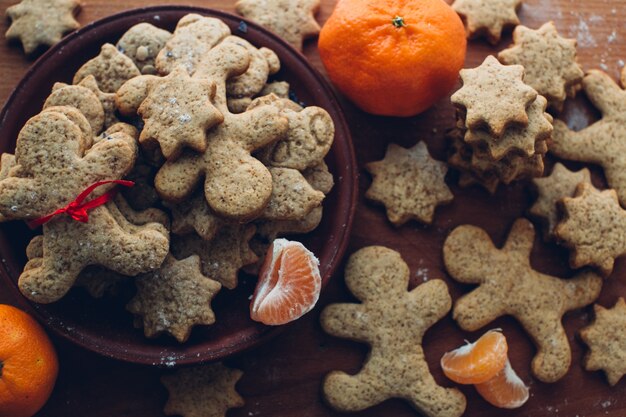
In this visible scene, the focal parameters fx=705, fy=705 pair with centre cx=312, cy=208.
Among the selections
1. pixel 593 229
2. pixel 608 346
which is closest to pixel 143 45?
pixel 593 229

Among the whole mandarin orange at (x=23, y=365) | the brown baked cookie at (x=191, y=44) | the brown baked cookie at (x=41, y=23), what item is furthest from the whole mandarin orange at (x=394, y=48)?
the whole mandarin orange at (x=23, y=365)

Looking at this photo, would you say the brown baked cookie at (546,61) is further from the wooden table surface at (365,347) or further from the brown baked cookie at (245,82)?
the brown baked cookie at (245,82)

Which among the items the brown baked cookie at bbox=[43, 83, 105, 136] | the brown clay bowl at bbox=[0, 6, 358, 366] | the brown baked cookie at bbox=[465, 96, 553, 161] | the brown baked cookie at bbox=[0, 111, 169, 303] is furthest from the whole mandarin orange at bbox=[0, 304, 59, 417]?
the brown baked cookie at bbox=[465, 96, 553, 161]

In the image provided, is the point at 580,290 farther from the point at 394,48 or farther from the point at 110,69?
→ the point at 110,69

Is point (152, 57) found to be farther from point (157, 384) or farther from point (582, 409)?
point (582, 409)

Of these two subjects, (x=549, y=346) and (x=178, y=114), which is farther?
(x=549, y=346)

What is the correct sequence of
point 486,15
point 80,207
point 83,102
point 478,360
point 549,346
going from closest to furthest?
1. point 80,207
2. point 83,102
3. point 478,360
4. point 549,346
5. point 486,15
